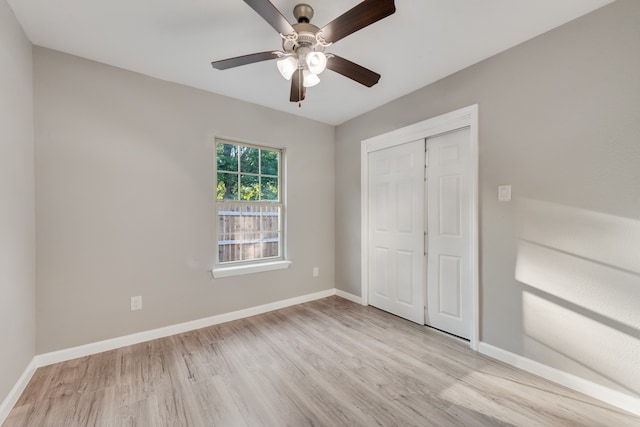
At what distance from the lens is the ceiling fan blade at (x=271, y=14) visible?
130 cm

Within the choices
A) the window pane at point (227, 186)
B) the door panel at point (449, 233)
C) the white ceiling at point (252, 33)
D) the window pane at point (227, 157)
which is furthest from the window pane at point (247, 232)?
the door panel at point (449, 233)

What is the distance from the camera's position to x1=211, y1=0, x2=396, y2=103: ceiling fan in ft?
4.40

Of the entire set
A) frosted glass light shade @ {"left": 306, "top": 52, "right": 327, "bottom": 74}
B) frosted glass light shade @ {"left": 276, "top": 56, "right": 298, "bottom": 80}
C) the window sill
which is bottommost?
the window sill

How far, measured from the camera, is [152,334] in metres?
2.56

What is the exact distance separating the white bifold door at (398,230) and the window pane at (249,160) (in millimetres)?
1471

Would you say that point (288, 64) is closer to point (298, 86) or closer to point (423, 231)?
point (298, 86)

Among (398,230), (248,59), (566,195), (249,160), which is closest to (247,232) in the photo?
(249,160)

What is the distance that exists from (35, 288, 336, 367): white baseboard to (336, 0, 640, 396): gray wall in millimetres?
2311

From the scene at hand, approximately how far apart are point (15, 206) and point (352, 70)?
2489 mm

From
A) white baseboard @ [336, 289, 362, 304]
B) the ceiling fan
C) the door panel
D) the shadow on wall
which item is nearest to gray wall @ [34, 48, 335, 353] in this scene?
white baseboard @ [336, 289, 362, 304]

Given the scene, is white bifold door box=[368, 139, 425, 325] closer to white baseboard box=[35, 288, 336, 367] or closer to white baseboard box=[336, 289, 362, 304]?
white baseboard box=[336, 289, 362, 304]

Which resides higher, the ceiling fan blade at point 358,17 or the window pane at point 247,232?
the ceiling fan blade at point 358,17

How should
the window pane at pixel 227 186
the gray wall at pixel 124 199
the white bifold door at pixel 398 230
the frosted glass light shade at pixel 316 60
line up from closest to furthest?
the frosted glass light shade at pixel 316 60 < the gray wall at pixel 124 199 < the white bifold door at pixel 398 230 < the window pane at pixel 227 186

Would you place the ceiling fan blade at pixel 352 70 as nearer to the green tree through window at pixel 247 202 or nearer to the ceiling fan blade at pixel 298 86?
the ceiling fan blade at pixel 298 86
